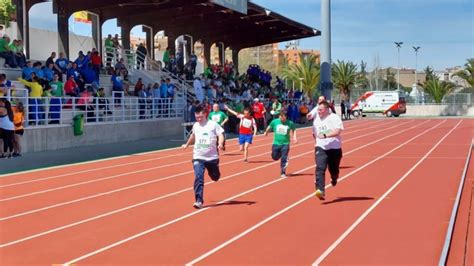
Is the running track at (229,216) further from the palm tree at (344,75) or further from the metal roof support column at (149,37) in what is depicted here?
the palm tree at (344,75)

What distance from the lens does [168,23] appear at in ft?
145

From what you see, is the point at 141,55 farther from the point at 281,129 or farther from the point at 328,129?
the point at 328,129

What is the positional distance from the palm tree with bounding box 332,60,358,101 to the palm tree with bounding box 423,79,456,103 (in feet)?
26.4

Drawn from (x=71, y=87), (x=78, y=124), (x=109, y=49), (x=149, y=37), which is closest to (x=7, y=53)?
(x=71, y=87)

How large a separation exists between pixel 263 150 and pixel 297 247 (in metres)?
15.3

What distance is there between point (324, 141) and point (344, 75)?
221 feet

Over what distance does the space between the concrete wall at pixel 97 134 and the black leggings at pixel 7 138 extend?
122cm

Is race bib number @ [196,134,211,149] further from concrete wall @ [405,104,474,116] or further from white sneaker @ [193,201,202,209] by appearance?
concrete wall @ [405,104,474,116]

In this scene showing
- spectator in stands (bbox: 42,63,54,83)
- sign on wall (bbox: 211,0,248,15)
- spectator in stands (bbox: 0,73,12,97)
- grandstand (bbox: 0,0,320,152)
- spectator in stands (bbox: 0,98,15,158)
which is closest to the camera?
spectator in stands (bbox: 0,98,15,158)

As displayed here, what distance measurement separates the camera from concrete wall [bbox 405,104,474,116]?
72.5m

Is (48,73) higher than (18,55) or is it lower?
lower

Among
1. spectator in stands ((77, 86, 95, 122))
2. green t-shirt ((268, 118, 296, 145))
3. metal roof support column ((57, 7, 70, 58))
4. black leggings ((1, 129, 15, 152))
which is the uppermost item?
metal roof support column ((57, 7, 70, 58))

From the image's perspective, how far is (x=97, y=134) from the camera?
84.4 ft

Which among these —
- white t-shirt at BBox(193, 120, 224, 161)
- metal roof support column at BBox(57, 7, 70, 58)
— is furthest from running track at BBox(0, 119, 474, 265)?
metal roof support column at BBox(57, 7, 70, 58)
